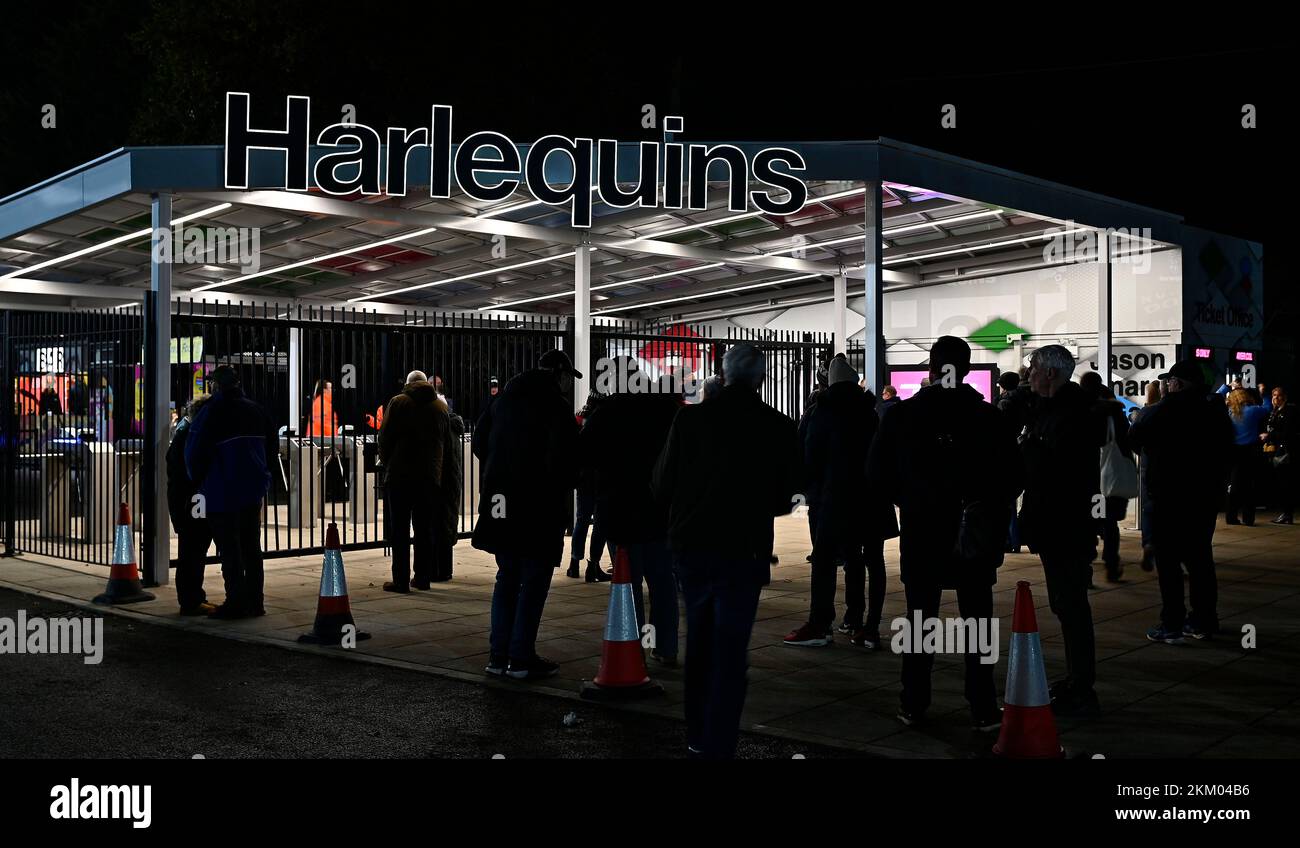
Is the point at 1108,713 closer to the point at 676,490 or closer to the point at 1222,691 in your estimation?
the point at 1222,691

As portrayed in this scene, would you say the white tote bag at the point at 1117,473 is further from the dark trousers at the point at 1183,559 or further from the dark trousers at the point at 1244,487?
the dark trousers at the point at 1244,487

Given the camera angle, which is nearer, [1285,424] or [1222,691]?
[1222,691]

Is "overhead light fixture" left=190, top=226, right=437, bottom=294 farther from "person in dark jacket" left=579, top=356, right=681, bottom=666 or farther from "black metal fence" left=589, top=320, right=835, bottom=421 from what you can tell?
"person in dark jacket" left=579, top=356, right=681, bottom=666

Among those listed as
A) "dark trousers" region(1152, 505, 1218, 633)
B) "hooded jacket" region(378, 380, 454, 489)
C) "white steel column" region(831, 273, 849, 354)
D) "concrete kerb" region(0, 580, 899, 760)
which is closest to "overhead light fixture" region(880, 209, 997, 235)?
"white steel column" region(831, 273, 849, 354)

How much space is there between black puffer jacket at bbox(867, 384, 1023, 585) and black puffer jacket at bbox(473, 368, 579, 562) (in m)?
1.96

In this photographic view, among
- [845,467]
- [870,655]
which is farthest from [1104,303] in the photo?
[870,655]

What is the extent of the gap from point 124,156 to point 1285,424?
15.2 meters

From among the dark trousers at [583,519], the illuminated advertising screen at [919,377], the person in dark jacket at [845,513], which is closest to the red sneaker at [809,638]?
the person in dark jacket at [845,513]

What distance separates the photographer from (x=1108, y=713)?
6.50 m

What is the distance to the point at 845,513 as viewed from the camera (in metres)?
8.11

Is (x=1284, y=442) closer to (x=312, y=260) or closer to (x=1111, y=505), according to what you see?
(x=1111, y=505)

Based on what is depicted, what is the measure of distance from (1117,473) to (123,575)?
8.56m

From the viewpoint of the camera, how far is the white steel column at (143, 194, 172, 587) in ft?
37.2
